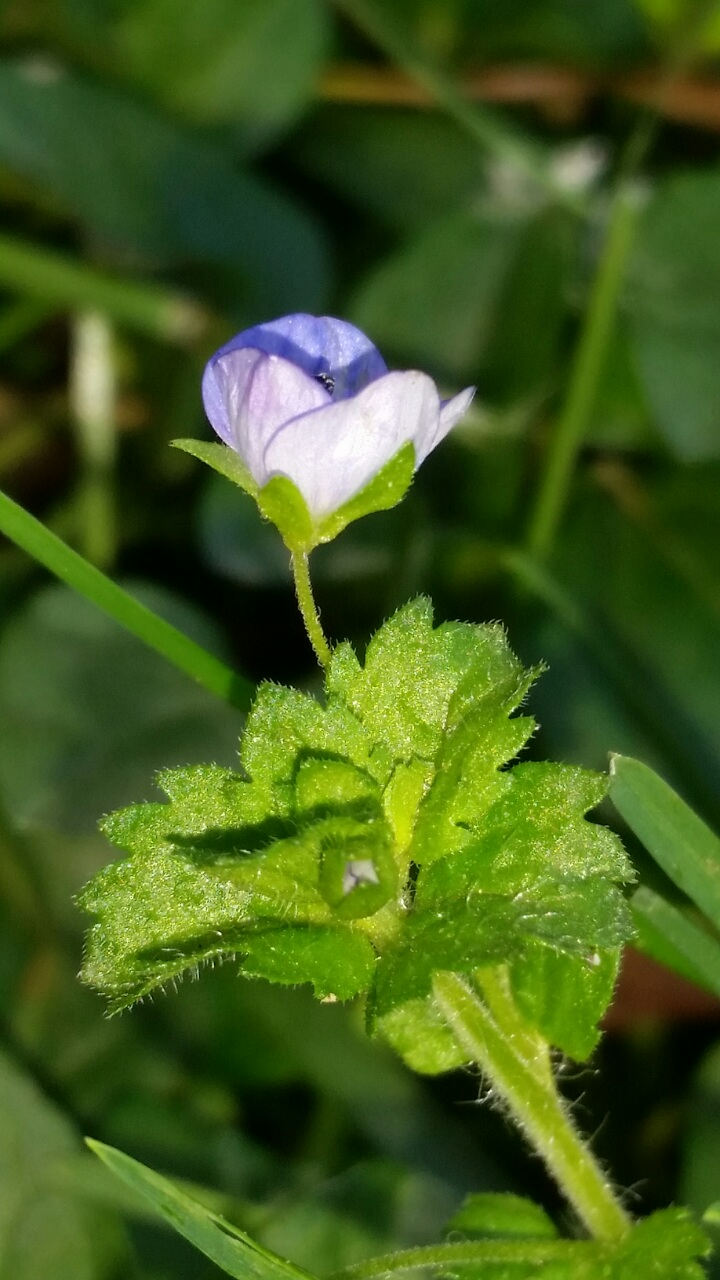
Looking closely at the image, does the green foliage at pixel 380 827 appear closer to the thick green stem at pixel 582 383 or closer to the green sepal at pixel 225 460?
the green sepal at pixel 225 460

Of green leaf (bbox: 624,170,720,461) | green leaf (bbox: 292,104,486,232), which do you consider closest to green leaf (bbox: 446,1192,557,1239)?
green leaf (bbox: 624,170,720,461)

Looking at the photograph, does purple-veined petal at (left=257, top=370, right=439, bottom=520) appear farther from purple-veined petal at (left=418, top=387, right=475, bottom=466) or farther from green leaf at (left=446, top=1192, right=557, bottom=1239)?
green leaf at (left=446, top=1192, right=557, bottom=1239)

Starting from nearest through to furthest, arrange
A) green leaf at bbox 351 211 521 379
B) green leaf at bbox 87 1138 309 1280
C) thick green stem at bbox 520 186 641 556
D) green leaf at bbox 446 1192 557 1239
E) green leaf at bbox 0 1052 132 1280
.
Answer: green leaf at bbox 87 1138 309 1280, green leaf at bbox 446 1192 557 1239, green leaf at bbox 0 1052 132 1280, thick green stem at bbox 520 186 641 556, green leaf at bbox 351 211 521 379

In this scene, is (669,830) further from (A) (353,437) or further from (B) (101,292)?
(B) (101,292)

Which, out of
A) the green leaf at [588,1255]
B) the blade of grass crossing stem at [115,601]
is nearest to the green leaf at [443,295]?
the blade of grass crossing stem at [115,601]

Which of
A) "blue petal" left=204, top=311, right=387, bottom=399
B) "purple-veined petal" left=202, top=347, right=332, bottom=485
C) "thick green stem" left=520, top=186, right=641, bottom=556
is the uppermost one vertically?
"thick green stem" left=520, top=186, right=641, bottom=556

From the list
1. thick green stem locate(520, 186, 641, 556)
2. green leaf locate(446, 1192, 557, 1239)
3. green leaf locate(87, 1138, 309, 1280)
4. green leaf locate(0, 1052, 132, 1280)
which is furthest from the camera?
thick green stem locate(520, 186, 641, 556)

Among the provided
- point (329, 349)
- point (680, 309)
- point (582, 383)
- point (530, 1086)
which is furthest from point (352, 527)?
point (530, 1086)
